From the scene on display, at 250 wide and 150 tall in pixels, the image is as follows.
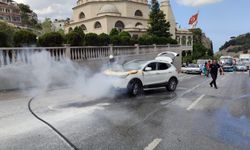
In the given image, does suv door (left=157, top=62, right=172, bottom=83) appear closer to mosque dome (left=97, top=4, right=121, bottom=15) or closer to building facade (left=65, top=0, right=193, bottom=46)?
building facade (left=65, top=0, right=193, bottom=46)

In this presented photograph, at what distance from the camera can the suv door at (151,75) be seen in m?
12.6

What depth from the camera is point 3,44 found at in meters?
15.0

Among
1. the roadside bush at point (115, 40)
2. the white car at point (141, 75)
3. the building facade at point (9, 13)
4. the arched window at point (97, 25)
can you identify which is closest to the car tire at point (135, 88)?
the white car at point (141, 75)

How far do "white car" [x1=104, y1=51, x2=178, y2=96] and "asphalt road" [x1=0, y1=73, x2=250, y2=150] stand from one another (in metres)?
1.17

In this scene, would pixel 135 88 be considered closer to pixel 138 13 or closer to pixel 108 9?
pixel 108 9

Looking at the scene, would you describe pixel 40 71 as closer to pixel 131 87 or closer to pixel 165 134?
pixel 131 87

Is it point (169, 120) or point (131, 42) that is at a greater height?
point (131, 42)

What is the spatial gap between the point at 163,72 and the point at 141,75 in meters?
1.86

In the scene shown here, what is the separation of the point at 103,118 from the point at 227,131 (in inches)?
132

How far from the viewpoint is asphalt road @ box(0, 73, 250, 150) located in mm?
5418

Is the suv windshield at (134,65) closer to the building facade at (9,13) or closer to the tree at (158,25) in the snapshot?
the tree at (158,25)

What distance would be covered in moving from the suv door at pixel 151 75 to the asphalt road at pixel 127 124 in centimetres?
208

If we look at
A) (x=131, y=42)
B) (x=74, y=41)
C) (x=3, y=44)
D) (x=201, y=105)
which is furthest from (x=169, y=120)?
(x=131, y=42)

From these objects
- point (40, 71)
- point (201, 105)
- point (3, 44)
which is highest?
point (3, 44)
